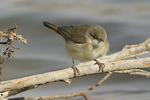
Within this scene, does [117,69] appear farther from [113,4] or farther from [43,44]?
[113,4]

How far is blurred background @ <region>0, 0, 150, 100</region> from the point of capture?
4594 mm

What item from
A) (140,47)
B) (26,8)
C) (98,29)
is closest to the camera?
(98,29)

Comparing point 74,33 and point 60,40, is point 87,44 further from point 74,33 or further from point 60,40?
point 60,40

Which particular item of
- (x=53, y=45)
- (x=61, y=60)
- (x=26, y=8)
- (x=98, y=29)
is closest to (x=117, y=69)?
(x=98, y=29)

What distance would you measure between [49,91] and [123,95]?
1100 mm

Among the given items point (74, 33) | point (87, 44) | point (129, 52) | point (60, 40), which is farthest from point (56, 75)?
point (60, 40)

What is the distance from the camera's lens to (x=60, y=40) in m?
6.07

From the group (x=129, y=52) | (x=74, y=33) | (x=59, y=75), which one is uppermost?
(x=74, y=33)

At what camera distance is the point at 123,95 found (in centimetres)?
439

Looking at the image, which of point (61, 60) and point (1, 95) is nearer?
point (1, 95)

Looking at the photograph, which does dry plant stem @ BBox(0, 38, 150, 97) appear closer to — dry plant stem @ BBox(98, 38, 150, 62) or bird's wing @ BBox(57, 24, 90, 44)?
bird's wing @ BBox(57, 24, 90, 44)

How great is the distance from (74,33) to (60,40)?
2330 mm

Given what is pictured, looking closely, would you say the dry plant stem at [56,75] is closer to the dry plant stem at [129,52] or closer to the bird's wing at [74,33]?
the bird's wing at [74,33]

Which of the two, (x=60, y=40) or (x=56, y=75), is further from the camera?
(x=60, y=40)
